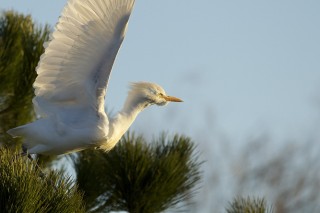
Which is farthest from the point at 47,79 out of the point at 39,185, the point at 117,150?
the point at 39,185

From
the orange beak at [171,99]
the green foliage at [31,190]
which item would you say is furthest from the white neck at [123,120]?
the green foliage at [31,190]

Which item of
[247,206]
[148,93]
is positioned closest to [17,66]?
[148,93]

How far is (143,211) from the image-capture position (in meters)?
6.95

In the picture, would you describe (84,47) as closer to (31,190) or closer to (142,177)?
(142,177)

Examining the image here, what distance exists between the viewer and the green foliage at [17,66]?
7.57m

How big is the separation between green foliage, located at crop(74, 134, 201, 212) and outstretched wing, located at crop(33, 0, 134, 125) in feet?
2.15

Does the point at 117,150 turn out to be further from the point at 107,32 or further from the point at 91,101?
the point at 107,32

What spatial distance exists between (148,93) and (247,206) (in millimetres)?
1603

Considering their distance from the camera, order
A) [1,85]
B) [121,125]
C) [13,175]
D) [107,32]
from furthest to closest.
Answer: [1,85], [121,125], [107,32], [13,175]

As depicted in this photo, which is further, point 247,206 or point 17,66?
point 17,66

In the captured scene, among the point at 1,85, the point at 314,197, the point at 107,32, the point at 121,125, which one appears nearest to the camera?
the point at 107,32

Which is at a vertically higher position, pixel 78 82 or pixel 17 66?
pixel 17 66

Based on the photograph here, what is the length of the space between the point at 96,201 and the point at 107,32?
1490mm

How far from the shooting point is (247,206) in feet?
19.1
